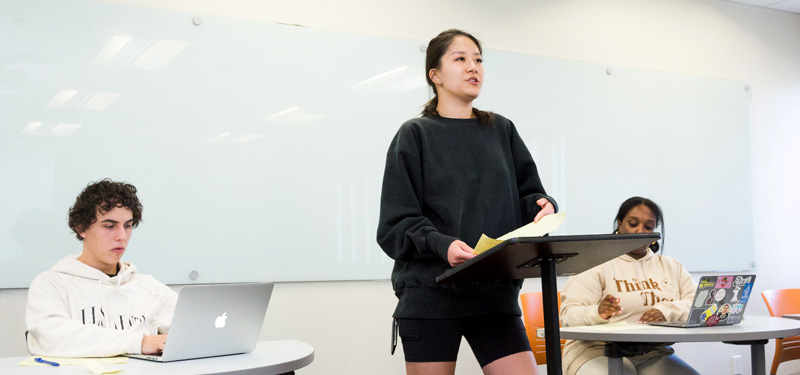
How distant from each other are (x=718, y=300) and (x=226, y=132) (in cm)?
231

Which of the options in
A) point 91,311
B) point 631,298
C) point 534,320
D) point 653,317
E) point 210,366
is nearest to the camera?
point 210,366

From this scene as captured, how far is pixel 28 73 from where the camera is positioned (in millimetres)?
3113

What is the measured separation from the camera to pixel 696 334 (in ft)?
7.40

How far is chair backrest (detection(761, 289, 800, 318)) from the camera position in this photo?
3797mm

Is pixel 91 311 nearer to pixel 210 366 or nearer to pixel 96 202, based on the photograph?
pixel 96 202

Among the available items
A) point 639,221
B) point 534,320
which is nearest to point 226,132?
point 534,320

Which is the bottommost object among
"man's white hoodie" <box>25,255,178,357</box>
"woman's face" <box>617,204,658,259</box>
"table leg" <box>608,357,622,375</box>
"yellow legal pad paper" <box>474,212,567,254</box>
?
"table leg" <box>608,357,622,375</box>

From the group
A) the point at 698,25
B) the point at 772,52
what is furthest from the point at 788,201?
the point at 698,25

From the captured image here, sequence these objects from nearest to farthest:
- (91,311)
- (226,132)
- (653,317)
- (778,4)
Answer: (91,311) → (653,317) → (226,132) → (778,4)

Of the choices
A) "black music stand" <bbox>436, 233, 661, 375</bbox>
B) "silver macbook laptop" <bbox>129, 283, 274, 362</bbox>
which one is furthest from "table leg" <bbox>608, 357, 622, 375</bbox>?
"silver macbook laptop" <bbox>129, 283, 274, 362</bbox>

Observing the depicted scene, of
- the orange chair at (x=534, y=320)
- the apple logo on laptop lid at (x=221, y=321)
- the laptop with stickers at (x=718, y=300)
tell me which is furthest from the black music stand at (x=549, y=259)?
the orange chair at (x=534, y=320)

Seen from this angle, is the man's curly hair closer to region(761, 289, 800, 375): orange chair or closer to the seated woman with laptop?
the seated woman with laptop

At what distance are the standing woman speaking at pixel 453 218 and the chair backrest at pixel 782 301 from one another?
8.71 ft

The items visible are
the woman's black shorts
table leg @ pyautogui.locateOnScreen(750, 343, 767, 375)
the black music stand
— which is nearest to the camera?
the black music stand
